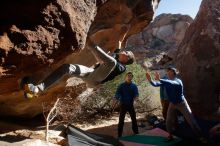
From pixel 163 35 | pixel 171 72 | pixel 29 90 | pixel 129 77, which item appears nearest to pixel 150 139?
pixel 129 77

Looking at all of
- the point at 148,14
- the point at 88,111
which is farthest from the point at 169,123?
the point at 88,111

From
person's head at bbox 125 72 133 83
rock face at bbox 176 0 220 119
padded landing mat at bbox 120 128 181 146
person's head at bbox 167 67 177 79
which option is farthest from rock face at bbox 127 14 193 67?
person's head at bbox 167 67 177 79

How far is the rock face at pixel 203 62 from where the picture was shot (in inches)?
432

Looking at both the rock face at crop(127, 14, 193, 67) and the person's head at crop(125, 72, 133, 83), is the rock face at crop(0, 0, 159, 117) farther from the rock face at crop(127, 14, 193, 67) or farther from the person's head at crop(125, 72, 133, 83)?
the rock face at crop(127, 14, 193, 67)

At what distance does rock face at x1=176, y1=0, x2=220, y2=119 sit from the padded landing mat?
7.92ft

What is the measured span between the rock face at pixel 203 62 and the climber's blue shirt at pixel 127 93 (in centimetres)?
292

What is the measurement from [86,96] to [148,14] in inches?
222

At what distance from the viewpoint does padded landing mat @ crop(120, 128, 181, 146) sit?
8359 mm

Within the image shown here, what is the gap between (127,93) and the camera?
925cm

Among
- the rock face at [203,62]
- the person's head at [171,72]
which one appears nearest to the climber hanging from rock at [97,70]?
the person's head at [171,72]

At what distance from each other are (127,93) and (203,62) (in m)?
3.66

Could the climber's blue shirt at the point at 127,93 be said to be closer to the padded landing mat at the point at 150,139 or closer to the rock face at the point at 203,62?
the padded landing mat at the point at 150,139

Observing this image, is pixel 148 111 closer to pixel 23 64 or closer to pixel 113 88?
pixel 113 88

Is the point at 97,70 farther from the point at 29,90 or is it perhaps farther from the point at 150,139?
the point at 150,139
